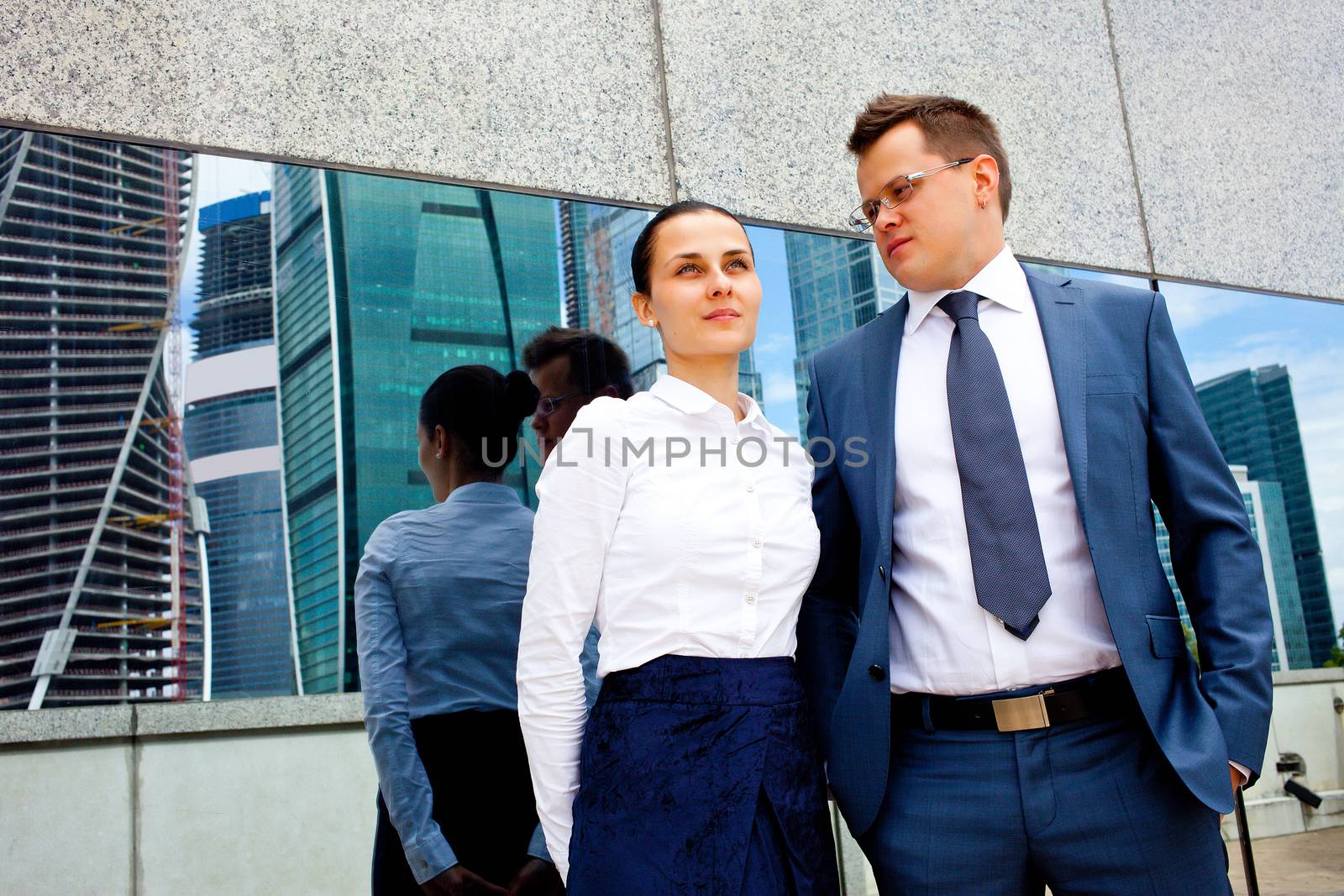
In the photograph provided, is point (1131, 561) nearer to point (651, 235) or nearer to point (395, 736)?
point (651, 235)

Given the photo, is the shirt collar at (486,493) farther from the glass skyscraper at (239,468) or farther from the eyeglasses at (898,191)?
the eyeglasses at (898,191)

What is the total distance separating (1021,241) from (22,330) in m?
2.91

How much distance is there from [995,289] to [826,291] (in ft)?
4.06

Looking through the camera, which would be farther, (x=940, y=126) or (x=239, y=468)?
(x=239, y=468)

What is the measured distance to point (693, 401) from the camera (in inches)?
77.1

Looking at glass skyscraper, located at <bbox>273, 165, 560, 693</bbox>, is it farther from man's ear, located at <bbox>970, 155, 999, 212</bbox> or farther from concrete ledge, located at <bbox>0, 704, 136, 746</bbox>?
man's ear, located at <bbox>970, 155, 999, 212</bbox>

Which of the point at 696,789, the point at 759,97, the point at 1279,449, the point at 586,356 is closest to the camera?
the point at 696,789

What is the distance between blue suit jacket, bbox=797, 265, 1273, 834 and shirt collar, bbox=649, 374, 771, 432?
18cm

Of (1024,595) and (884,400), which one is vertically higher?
(884,400)

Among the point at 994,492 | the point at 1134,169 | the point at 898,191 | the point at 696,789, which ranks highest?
the point at 1134,169

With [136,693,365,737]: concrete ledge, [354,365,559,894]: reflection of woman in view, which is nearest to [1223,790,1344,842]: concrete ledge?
[354,365,559,894]: reflection of woman

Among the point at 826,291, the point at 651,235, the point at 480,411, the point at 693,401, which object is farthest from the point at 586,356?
the point at 826,291

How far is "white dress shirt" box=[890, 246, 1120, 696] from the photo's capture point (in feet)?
5.93

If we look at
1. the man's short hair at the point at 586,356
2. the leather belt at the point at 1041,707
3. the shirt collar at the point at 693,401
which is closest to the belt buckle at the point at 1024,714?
the leather belt at the point at 1041,707
